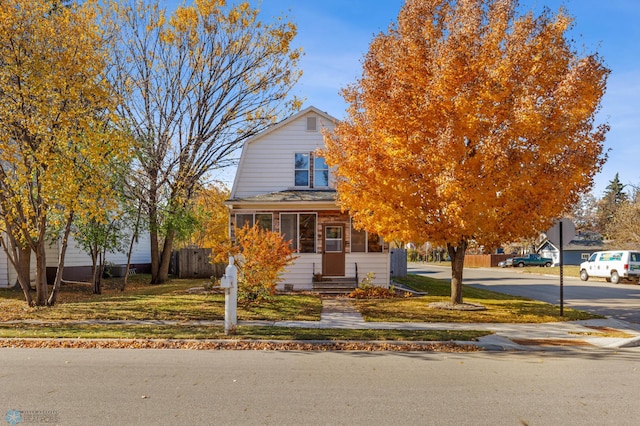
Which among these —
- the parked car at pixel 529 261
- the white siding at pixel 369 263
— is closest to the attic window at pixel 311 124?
the white siding at pixel 369 263

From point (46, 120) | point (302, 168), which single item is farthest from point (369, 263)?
point (46, 120)

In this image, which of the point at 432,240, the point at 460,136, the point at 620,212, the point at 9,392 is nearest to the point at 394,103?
the point at 460,136

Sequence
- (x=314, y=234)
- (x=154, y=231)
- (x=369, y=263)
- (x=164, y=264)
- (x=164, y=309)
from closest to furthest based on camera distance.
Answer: (x=164, y=309), (x=369, y=263), (x=314, y=234), (x=154, y=231), (x=164, y=264)

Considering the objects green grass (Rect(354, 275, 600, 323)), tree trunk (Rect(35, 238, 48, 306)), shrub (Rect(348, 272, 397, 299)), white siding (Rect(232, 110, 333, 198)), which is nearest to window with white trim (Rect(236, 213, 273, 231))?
white siding (Rect(232, 110, 333, 198))

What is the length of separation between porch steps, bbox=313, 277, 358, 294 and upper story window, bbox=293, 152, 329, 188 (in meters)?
4.28

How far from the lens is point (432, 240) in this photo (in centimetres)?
1402

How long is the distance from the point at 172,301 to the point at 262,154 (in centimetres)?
802

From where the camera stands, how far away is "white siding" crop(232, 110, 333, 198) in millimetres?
21047

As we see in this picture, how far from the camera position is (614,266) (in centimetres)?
2934

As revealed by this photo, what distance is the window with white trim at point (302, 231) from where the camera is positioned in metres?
19.8

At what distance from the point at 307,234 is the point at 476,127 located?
8917 millimetres

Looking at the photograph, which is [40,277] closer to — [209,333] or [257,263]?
[257,263]

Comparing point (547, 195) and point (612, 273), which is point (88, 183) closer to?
point (547, 195)

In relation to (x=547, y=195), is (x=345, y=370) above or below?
below
